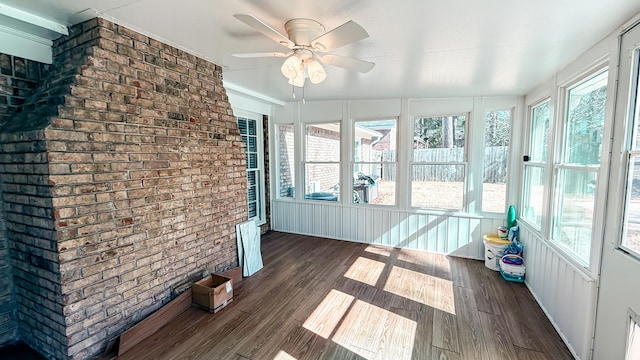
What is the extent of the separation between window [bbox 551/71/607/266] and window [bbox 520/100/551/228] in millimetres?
339

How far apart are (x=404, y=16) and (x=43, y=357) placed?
11.8 ft

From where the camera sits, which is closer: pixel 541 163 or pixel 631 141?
pixel 631 141

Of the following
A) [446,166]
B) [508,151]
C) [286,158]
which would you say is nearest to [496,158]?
[508,151]

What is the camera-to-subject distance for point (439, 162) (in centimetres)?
407

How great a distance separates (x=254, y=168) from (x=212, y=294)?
2.65 m

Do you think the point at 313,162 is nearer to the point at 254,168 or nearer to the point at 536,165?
the point at 254,168

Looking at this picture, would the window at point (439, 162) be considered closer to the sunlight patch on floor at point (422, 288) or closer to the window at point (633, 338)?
the sunlight patch on floor at point (422, 288)

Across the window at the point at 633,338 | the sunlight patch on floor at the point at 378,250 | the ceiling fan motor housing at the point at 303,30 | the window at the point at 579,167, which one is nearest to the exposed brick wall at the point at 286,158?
the sunlight patch on floor at the point at 378,250

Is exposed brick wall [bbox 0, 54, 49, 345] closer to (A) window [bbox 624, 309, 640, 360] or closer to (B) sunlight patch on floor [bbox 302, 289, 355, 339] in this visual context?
(B) sunlight patch on floor [bbox 302, 289, 355, 339]

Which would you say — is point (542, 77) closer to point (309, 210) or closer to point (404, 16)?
point (404, 16)

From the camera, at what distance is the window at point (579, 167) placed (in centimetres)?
204

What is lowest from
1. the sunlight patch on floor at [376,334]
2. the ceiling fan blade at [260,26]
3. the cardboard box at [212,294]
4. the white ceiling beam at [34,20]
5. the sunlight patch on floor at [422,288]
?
the sunlight patch on floor at [376,334]

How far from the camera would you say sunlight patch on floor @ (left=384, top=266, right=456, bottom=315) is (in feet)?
9.18

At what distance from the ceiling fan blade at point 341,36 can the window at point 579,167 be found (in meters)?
1.93
